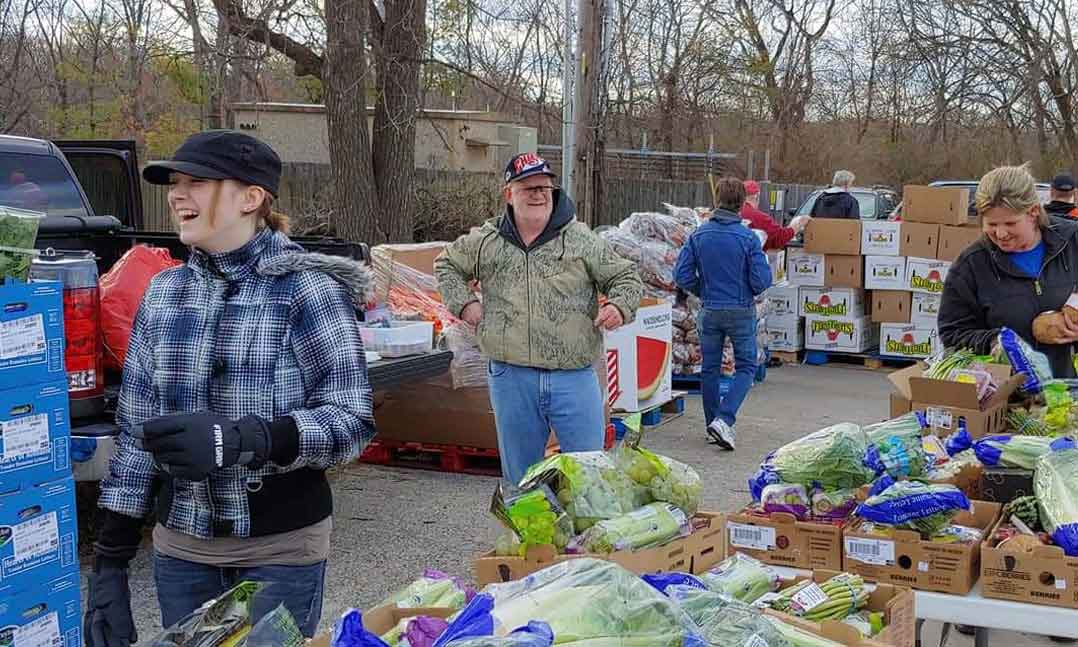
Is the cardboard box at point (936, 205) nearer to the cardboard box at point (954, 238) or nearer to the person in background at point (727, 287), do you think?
the cardboard box at point (954, 238)

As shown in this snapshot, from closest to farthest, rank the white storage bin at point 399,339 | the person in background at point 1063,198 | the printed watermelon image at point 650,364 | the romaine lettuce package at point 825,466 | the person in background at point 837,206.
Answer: the romaine lettuce package at point 825,466
the white storage bin at point 399,339
the printed watermelon image at point 650,364
the person in background at point 1063,198
the person in background at point 837,206

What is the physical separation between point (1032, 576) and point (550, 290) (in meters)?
2.44

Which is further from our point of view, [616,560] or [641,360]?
[641,360]

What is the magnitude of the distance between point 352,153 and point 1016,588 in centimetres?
1039

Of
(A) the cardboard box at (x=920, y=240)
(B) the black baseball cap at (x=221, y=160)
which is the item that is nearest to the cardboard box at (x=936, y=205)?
(A) the cardboard box at (x=920, y=240)

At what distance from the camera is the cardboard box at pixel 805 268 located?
12.9 metres

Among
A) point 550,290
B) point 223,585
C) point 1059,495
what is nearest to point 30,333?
point 223,585

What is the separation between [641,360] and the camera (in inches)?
365

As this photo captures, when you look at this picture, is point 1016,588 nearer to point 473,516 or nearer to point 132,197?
point 473,516

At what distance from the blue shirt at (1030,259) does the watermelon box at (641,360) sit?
143 inches

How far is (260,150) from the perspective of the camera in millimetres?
2902

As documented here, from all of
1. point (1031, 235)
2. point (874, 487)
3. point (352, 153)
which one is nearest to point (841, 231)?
point (352, 153)

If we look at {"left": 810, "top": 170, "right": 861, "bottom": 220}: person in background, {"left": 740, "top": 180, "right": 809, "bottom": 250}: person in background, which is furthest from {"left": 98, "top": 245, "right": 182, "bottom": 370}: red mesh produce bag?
{"left": 810, "top": 170, "right": 861, "bottom": 220}: person in background

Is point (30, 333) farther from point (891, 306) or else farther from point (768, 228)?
point (891, 306)
